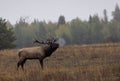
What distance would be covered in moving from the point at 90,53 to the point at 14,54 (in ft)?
20.8

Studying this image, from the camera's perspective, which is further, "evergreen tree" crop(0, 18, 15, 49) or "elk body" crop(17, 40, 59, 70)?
"evergreen tree" crop(0, 18, 15, 49)

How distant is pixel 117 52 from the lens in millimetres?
22078

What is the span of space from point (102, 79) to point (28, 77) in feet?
10.3

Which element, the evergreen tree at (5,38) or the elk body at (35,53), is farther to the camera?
the evergreen tree at (5,38)

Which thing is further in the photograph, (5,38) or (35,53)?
(5,38)

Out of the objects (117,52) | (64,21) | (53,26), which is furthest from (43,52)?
(64,21)

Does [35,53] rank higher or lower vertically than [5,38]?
lower

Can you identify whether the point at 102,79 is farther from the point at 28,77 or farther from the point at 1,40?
the point at 1,40

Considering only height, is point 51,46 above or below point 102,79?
above

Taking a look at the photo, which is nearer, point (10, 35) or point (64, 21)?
point (10, 35)

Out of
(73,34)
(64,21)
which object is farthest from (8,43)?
(64,21)

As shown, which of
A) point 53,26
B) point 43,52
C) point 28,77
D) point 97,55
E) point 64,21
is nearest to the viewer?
point 28,77

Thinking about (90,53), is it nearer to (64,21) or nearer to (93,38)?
(93,38)

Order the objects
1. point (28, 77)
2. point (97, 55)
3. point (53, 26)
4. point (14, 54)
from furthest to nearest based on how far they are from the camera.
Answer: point (53, 26), point (14, 54), point (97, 55), point (28, 77)
